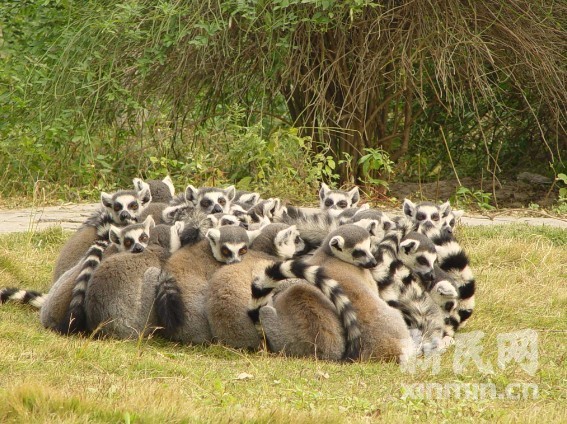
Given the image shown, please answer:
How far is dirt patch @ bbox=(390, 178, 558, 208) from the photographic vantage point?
38.1 feet

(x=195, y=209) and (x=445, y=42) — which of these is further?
(x=445, y=42)

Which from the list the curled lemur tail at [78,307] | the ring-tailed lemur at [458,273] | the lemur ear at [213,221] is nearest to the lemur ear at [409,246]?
the ring-tailed lemur at [458,273]

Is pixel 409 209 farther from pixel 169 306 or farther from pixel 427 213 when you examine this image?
pixel 169 306

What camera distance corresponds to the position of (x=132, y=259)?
5.68m

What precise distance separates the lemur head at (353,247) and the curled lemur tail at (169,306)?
1.01m

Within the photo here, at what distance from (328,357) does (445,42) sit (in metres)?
5.90

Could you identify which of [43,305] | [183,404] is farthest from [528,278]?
[183,404]

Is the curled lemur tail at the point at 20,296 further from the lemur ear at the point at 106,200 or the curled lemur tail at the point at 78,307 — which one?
the lemur ear at the point at 106,200

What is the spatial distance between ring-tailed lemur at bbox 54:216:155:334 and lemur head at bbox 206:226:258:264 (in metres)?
0.48

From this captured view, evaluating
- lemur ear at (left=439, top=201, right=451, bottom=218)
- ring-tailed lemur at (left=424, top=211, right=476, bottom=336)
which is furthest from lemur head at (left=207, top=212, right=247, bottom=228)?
lemur ear at (left=439, top=201, right=451, bottom=218)

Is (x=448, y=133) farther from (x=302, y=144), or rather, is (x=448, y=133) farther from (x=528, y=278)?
(x=528, y=278)

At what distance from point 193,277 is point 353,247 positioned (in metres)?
1.02

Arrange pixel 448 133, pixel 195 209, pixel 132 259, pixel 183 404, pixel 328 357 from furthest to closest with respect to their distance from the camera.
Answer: pixel 448 133 < pixel 195 209 < pixel 132 259 < pixel 328 357 < pixel 183 404

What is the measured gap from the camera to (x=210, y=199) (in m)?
7.34
